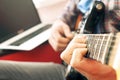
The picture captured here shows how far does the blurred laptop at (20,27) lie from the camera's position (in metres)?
1.17

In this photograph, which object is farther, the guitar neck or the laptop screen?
the laptop screen

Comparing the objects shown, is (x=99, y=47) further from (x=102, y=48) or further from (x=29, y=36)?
(x=29, y=36)

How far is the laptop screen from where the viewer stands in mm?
1223

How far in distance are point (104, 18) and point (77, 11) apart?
0.27 m

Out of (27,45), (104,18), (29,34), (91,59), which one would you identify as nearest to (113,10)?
(104,18)

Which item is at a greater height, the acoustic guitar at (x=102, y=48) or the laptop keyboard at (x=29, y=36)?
the acoustic guitar at (x=102, y=48)

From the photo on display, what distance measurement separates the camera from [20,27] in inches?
51.3

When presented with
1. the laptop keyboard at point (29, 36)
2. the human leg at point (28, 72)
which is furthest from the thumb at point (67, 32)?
the laptop keyboard at point (29, 36)

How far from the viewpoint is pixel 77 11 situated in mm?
1090

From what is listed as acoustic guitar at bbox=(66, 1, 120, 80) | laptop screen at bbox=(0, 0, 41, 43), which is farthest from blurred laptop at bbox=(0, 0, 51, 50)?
acoustic guitar at bbox=(66, 1, 120, 80)

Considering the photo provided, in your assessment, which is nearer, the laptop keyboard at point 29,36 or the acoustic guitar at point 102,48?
the acoustic guitar at point 102,48

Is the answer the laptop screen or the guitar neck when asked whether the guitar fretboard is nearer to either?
the guitar neck

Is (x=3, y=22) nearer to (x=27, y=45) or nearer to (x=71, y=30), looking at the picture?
(x=27, y=45)

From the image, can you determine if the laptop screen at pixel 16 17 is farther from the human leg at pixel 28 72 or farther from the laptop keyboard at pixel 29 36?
the human leg at pixel 28 72
